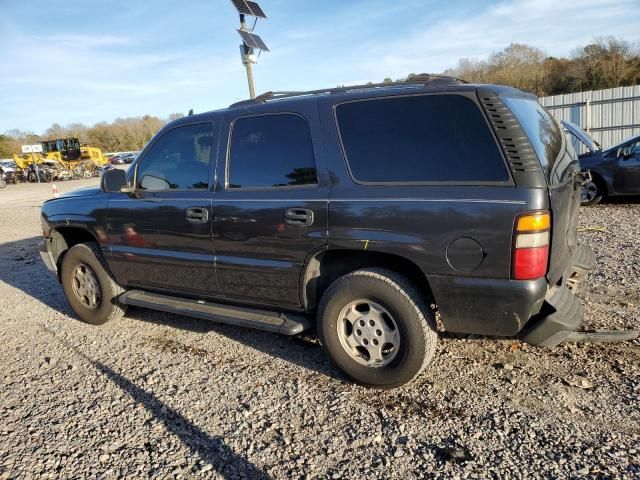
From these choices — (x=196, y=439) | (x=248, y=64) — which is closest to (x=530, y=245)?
(x=196, y=439)

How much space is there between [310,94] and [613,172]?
308 inches

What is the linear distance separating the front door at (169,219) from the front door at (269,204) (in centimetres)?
17

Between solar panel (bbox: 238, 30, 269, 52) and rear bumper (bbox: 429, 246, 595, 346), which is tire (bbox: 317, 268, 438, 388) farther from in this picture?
solar panel (bbox: 238, 30, 269, 52)

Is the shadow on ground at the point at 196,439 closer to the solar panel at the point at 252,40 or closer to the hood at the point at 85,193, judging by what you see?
the hood at the point at 85,193

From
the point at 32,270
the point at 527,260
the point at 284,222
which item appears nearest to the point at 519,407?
the point at 527,260

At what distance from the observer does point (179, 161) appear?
414 cm

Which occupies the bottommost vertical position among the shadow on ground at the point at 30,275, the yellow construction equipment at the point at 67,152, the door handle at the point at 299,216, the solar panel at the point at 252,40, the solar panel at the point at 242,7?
the shadow on ground at the point at 30,275

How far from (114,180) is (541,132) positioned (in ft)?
11.3

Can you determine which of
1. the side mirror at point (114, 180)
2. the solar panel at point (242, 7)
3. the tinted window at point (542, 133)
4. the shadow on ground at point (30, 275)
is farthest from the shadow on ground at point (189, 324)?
the solar panel at point (242, 7)

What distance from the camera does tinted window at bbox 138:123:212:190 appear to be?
3979mm

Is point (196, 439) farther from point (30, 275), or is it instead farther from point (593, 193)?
point (593, 193)

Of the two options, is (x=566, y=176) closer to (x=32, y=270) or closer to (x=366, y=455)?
(x=366, y=455)

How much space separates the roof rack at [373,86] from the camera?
10.5 ft

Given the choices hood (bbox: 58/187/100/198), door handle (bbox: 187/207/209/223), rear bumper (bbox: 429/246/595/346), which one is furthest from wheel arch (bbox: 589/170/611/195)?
hood (bbox: 58/187/100/198)
